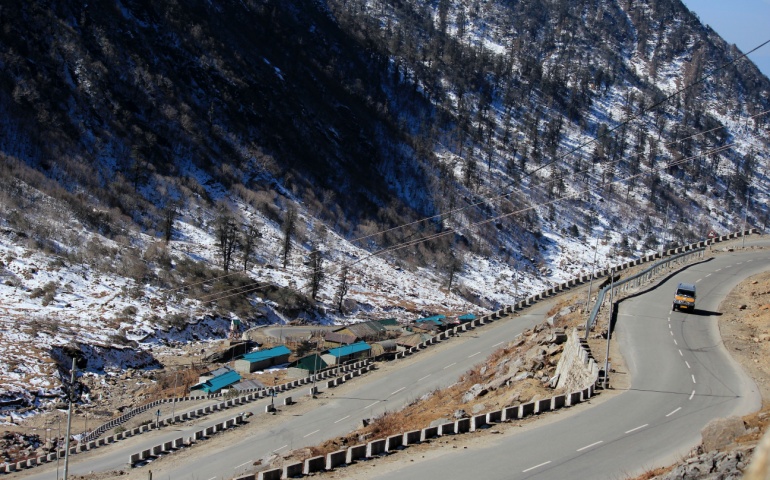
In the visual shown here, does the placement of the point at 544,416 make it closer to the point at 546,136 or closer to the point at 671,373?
the point at 671,373

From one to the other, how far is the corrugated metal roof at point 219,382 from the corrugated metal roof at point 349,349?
25.0 feet

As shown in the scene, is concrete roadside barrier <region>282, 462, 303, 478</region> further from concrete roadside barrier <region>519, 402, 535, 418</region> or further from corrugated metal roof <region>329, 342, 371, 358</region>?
corrugated metal roof <region>329, 342, 371, 358</region>

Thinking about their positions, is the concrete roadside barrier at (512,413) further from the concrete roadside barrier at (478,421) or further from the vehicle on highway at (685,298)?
the vehicle on highway at (685,298)

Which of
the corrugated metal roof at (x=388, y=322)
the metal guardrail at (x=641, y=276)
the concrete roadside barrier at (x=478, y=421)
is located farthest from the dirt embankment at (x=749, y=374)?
the corrugated metal roof at (x=388, y=322)

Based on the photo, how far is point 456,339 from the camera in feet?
137

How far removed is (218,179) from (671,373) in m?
71.6

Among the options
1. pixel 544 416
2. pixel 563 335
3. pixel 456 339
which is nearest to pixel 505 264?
pixel 456 339

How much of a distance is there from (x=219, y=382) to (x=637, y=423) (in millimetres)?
29132

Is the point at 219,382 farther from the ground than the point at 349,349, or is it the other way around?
the point at 349,349

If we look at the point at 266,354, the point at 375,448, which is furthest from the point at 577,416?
the point at 266,354

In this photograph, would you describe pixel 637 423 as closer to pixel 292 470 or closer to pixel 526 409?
pixel 526 409

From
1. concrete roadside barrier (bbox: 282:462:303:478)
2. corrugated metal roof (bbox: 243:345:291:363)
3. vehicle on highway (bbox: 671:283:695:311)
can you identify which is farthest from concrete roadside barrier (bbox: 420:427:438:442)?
corrugated metal roof (bbox: 243:345:291:363)

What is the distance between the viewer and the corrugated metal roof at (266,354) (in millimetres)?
47688

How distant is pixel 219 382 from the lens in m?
42.2
